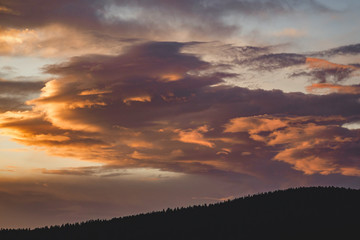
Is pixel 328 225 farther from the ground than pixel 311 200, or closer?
closer

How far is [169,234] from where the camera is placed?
78.9 meters

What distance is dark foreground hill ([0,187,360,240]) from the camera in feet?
241

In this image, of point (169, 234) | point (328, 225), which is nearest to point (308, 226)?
point (328, 225)

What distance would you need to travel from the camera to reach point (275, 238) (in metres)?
70.1

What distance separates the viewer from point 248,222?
79.6 meters

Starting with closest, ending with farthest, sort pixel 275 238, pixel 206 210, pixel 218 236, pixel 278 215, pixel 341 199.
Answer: pixel 275 238, pixel 218 236, pixel 278 215, pixel 341 199, pixel 206 210

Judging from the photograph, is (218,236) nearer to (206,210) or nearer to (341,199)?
(206,210)

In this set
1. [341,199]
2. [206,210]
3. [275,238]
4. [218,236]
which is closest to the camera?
[275,238]

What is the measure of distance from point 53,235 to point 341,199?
2296 inches

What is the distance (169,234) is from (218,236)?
373 inches

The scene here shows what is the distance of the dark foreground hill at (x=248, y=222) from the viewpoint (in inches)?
2889

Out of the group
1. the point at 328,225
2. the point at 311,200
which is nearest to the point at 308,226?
the point at 328,225

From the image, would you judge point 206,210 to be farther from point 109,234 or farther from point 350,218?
point 350,218

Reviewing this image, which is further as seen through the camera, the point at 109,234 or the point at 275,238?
the point at 109,234
